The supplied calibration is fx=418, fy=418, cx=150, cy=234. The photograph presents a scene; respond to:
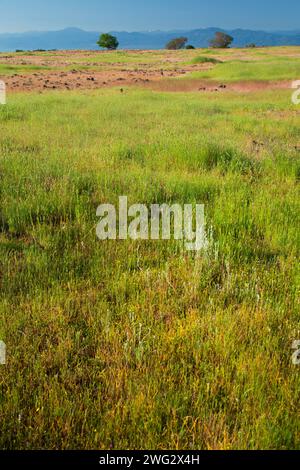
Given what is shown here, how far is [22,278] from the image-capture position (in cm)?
411

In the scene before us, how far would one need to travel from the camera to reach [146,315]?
11.7ft

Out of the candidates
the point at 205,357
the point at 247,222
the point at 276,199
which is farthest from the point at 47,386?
the point at 276,199

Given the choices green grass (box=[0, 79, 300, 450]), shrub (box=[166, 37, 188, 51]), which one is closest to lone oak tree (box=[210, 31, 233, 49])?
shrub (box=[166, 37, 188, 51])

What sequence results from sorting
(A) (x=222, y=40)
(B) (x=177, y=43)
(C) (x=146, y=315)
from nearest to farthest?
(C) (x=146, y=315)
(A) (x=222, y=40)
(B) (x=177, y=43)

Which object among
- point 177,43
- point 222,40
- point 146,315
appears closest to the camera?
point 146,315

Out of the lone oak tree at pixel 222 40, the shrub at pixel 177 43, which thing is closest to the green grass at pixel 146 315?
the lone oak tree at pixel 222 40

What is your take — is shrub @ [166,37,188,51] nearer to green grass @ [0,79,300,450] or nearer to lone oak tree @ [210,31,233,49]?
lone oak tree @ [210,31,233,49]

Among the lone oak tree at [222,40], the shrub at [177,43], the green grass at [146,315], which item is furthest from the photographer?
the shrub at [177,43]

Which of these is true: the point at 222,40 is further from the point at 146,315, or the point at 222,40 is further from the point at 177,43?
the point at 146,315

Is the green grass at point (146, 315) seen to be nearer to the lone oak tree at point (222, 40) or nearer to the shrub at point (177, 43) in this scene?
the lone oak tree at point (222, 40)

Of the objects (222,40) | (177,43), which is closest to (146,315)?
(222,40)

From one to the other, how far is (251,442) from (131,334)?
1.22m

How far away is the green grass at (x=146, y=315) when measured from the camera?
2.51 meters
